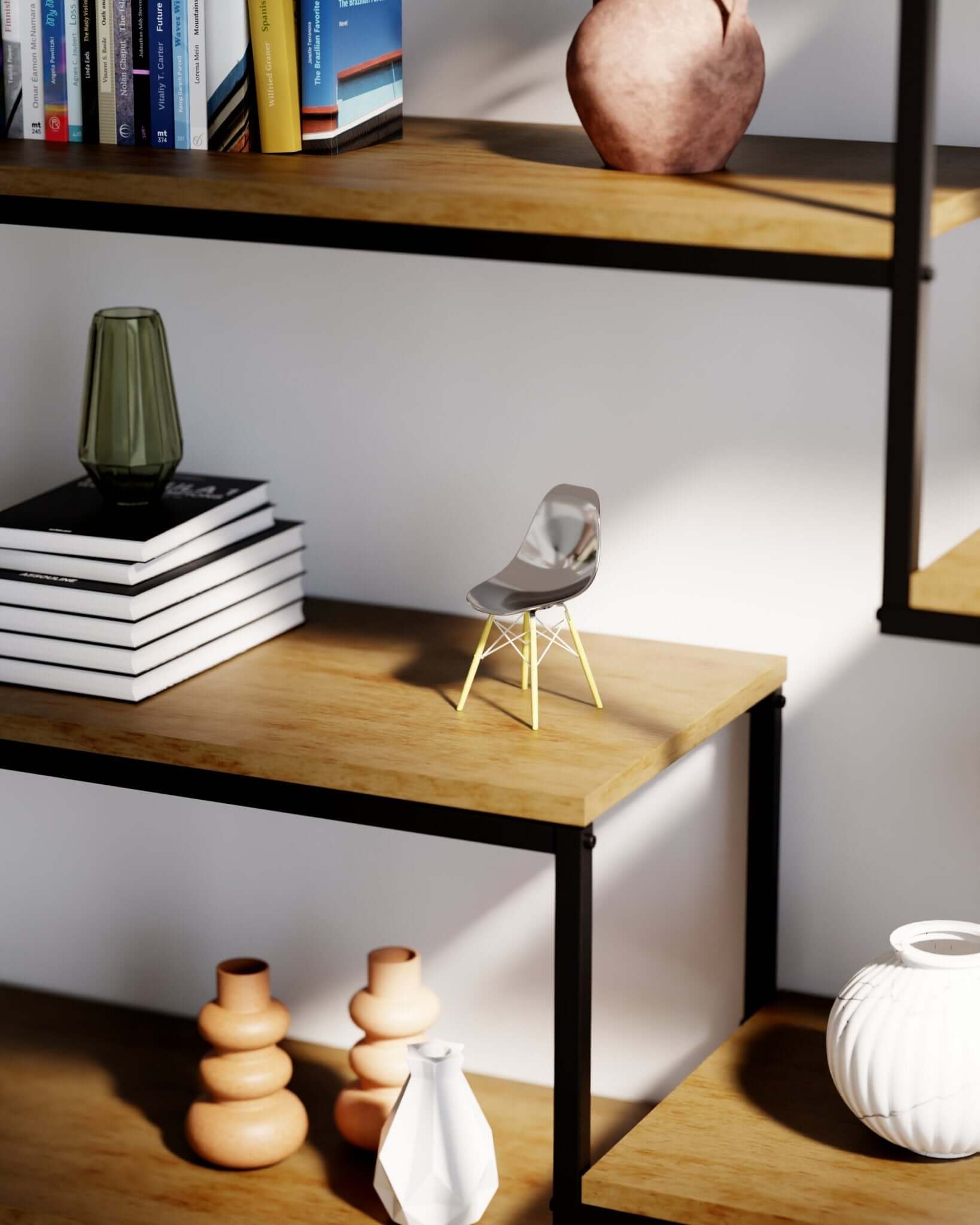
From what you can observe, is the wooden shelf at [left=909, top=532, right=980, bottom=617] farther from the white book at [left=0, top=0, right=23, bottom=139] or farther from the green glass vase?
the white book at [left=0, top=0, right=23, bottom=139]

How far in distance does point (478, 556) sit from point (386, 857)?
369mm

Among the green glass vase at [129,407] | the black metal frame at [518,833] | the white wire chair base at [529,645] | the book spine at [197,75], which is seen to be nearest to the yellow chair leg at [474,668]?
the white wire chair base at [529,645]

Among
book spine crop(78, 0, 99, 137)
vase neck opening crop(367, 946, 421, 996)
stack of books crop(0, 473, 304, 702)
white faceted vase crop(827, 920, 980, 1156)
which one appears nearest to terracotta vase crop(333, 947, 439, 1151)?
vase neck opening crop(367, 946, 421, 996)

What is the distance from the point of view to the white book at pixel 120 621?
5.70 feet

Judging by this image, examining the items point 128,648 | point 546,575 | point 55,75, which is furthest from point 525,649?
point 55,75

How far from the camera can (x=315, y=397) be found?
202 centimetres

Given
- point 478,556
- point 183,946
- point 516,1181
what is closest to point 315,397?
point 478,556

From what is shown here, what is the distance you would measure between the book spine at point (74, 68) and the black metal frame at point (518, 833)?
57cm

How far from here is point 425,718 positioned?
169 centimetres

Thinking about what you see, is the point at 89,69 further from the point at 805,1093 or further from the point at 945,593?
the point at 805,1093

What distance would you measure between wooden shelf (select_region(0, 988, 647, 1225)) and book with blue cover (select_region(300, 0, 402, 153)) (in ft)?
3.32

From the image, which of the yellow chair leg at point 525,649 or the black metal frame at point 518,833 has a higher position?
the yellow chair leg at point 525,649

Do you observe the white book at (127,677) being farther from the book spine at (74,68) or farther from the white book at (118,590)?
the book spine at (74,68)

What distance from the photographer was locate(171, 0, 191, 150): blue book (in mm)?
1673
